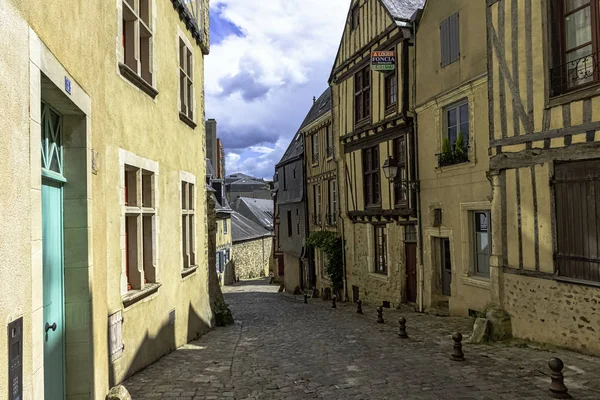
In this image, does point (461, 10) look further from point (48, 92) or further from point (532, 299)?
point (48, 92)

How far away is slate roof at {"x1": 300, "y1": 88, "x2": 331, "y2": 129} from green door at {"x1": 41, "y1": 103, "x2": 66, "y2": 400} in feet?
49.8

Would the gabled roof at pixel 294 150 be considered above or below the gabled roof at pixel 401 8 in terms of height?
below

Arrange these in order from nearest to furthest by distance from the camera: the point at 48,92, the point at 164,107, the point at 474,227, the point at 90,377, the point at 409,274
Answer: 1. the point at 48,92
2. the point at 90,377
3. the point at 164,107
4. the point at 474,227
5. the point at 409,274

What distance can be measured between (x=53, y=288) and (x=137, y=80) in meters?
3.35

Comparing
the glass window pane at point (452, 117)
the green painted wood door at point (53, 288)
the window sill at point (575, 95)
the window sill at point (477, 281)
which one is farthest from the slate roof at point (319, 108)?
the green painted wood door at point (53, 288)

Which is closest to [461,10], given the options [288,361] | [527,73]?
[527,73]

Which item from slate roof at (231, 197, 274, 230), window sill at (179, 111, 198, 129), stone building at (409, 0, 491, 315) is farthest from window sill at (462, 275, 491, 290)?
slate roof at (231, 197, 274, 230)

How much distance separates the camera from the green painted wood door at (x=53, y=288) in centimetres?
367

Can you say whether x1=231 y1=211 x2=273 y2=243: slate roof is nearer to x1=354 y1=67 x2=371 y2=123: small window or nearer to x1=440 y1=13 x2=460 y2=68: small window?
x1=354 y1=67 x2=371 y2=123: small window

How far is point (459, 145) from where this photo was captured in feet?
34.3

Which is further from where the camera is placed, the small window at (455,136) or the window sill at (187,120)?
the small window at (455,136)

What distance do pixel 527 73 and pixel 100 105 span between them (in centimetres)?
598

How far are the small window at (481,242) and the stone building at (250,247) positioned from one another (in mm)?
25852

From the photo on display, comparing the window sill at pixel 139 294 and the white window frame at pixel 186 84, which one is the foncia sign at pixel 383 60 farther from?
the window sill at pixel 139 294
